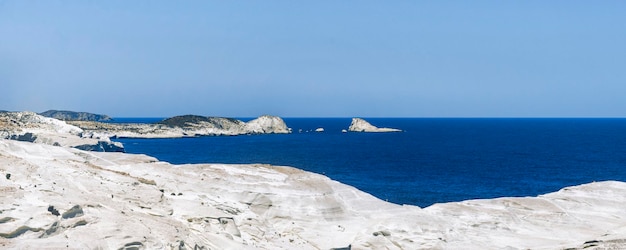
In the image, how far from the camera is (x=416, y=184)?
82.7m

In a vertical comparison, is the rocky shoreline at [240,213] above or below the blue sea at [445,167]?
above

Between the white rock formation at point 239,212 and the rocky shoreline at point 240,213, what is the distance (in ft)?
0.24

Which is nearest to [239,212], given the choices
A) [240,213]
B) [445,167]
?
[240,213]

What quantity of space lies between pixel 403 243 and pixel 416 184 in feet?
155

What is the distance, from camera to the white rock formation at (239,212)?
26172 millimetres

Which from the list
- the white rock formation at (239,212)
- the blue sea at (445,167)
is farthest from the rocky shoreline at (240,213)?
the blue sea at (445,167)

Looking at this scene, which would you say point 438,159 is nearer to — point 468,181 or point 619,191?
point 468,181

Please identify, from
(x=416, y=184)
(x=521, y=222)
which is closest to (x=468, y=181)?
(x=416, y=184)

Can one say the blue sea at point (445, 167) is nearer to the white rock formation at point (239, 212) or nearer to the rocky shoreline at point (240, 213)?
the rocky shoreline at point (240, 213)

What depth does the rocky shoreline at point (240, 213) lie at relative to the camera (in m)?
26.2

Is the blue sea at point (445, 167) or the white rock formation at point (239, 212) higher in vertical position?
the white rock formation at point (239, 212)

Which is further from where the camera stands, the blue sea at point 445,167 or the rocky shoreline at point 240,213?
the blue sea at point 445,167

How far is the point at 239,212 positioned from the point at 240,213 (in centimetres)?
11

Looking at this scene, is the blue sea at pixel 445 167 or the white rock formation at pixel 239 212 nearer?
the white rock formation at pixel 239 212
